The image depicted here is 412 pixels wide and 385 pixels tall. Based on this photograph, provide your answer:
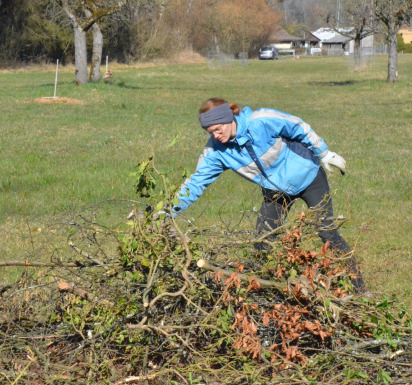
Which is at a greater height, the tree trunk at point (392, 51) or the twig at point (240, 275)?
the tree trunk at point (392, 51)

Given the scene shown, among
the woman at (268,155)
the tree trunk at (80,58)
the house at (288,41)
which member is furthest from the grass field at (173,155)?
the house at (288,41)

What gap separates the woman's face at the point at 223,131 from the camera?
469 centimetres

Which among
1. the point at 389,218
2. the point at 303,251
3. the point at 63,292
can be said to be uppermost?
the point at 303,251

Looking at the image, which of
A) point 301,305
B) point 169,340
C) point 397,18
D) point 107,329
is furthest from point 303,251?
point 397,18

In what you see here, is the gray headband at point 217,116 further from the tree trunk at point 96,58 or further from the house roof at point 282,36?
the house roof at point 282,36

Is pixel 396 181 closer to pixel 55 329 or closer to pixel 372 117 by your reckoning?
pixel 55 329

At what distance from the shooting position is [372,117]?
19203 mm

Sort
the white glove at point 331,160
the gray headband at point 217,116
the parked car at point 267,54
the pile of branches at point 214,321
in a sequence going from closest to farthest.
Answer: the pile of branches at point 214,321, the gray headband at point 217,116, the white glove at point 331,160, the parked car at point 267,54

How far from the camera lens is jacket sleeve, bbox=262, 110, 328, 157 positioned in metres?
4.85

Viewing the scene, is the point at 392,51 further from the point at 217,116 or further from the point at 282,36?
the point at 282,36

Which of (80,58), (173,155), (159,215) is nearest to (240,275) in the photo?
(159,215)

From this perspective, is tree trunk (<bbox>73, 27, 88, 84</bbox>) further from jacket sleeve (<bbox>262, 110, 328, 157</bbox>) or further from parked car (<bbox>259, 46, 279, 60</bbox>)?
parked car (<bbox>259, 46, 279, 60</bbox>)

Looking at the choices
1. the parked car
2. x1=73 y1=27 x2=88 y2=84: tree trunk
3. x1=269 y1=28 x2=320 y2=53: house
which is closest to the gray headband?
x1=73 y1=27 x2=88 y2=84: tree trunk

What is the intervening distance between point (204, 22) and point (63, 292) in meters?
82.4
